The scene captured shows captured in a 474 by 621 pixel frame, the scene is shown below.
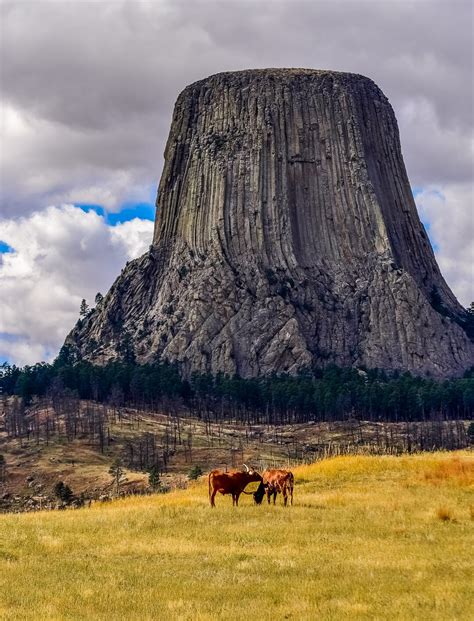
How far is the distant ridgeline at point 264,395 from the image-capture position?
158250 mm

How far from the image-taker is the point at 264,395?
535ft

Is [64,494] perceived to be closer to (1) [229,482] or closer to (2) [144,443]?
(2) [144,443]

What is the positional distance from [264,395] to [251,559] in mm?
140043

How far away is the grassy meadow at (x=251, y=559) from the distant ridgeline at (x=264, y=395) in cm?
12394

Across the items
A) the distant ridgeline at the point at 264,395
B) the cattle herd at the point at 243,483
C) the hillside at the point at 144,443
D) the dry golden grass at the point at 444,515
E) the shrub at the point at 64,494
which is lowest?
the shrub at the point at 64,494

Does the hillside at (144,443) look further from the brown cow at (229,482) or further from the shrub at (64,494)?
the brown cow at (229,482)

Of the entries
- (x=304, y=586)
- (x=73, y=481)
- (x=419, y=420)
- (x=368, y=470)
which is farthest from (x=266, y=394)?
(x=304, y=586)

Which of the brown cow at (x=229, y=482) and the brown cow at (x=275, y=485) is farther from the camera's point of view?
the brown cow at (x=275, y=485)

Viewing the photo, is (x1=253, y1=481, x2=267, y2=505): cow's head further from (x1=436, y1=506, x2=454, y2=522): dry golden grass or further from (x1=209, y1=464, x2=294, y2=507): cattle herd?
(x1=436, y1=506, x2=454, y2=522): dry golden grass

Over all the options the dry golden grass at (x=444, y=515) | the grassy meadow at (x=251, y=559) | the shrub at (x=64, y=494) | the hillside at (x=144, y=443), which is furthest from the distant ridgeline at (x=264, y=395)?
the dry golden grass at (x=444, y=515)

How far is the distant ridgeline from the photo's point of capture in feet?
519

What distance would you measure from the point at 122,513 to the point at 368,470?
46.0 feet

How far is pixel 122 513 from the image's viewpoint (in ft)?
104

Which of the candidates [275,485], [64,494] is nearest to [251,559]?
[275,485]
